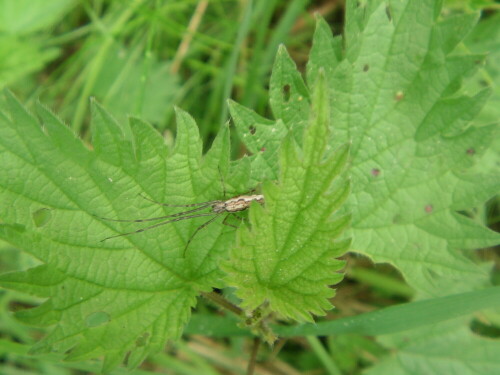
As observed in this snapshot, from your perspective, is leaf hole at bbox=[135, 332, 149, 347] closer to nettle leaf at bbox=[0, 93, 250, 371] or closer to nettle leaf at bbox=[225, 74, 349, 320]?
nettle leaf at bbox=[0, 93, 250, 371]

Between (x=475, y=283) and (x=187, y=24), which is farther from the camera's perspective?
(x=187, y=24)

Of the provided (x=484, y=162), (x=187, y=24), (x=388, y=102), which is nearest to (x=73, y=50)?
(x=187, y=24)

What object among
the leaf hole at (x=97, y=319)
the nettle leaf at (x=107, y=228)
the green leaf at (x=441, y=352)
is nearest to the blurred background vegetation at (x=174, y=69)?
the green leaf at (x=441, y=352)

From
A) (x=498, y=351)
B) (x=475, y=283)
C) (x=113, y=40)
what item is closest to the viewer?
(x=498, y=351)

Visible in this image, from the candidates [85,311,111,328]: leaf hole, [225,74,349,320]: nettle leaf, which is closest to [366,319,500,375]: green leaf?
[225,74,349,320]: nettle leaf

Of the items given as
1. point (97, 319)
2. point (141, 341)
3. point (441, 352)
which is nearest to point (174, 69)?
point (97, 319)

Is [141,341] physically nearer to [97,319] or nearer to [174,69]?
[97,319]

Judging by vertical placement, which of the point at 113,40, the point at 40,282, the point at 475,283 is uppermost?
the point at 113,40

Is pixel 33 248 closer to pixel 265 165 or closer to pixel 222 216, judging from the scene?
pixel 222 216
